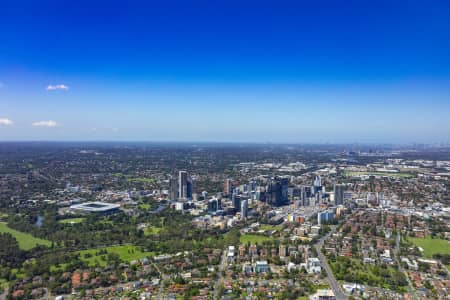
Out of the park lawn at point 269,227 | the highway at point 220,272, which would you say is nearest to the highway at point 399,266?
the park lawn at point 269,227

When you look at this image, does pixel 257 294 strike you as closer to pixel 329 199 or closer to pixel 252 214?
pixel 252 214

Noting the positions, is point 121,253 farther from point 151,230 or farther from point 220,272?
point 220,272

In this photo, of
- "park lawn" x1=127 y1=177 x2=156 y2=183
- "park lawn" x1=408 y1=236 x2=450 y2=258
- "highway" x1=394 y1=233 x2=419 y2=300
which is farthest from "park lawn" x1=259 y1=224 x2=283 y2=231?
"park lawn" x1=127 y1=177 x2=156 y2=183

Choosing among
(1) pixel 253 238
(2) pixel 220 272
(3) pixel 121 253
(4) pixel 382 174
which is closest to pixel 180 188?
(1) pixel 253 238

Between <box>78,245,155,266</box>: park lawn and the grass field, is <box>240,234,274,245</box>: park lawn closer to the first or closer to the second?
<box>78,245,155,266</box>: park lawn

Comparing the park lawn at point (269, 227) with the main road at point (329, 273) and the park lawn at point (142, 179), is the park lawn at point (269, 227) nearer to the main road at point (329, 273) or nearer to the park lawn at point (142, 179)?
the main road at point (329, 273)

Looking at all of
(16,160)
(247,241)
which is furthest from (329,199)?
(16,160)

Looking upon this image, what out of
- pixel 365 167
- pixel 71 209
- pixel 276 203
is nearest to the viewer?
pixel 71 209
